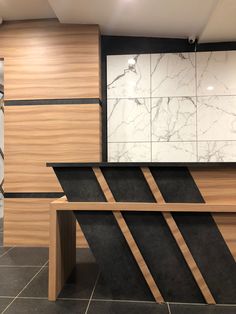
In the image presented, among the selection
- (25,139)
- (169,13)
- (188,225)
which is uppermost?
(169,13)

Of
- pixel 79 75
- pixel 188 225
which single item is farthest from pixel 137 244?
pixel 79 75

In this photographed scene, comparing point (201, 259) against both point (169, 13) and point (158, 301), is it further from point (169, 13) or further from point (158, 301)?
point (169, 13)

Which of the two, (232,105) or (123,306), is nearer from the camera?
(123,306)

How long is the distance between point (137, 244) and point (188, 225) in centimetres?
40

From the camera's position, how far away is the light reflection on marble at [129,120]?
141 inches

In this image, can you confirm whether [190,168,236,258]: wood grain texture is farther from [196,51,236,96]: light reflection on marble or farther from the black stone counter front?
[196,51,236,96]: light reflection on marble

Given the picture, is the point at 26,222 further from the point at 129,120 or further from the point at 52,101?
the point at 129,120

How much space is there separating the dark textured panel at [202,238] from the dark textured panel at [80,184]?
45cm

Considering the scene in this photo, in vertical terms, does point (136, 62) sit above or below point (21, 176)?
above

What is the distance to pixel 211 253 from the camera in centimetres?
195

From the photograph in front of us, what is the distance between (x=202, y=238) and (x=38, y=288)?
1409mm

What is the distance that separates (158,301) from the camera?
198 cm

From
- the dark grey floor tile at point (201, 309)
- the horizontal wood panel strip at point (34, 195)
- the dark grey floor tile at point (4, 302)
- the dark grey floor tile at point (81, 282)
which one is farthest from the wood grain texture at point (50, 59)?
the dark grey floor tile at point (201, 309)

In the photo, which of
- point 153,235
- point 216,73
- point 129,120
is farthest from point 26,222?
point 216,73
